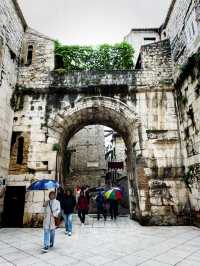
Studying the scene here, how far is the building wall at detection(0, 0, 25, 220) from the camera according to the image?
7.74 meters

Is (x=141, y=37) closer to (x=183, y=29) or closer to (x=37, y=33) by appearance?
(x=183, y=29)

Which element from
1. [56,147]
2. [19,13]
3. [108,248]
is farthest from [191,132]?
[19,13]

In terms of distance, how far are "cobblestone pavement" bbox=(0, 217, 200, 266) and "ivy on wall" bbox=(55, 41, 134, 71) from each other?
7.07 m

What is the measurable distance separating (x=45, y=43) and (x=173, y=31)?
18.6 ft

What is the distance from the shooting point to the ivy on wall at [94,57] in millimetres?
9992

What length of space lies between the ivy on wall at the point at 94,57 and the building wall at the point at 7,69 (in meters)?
1.95

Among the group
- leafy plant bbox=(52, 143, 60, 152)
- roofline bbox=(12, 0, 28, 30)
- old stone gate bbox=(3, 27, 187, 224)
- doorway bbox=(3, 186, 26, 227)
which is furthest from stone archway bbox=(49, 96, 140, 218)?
roofline bbox=(12, 0, 28, 30)

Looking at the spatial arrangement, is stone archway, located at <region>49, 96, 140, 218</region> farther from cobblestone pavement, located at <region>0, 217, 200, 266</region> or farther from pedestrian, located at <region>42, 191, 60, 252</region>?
pedestrian, located at <region>42, 191, 60, 252</region>

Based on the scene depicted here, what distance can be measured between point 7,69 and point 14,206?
204 inches

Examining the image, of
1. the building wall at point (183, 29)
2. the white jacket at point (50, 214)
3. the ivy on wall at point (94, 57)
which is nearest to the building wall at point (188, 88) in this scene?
the building wall at point (183, 29)

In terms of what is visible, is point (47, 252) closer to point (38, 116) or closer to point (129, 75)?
point (38, 116)

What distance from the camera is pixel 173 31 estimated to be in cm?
926

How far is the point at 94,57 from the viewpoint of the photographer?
→ 396 inches

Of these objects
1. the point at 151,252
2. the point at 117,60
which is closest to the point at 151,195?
the point at 151,252
